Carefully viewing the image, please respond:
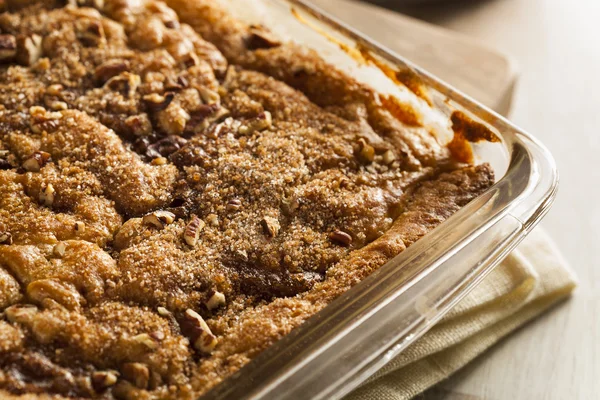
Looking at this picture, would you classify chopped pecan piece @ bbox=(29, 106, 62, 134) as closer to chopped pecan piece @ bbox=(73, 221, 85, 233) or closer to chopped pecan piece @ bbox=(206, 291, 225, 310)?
chopped pecan piece @ bbox=(73, 221, 85, 233)

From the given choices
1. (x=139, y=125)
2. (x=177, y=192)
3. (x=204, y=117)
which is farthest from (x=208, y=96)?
(x=177, y=192)

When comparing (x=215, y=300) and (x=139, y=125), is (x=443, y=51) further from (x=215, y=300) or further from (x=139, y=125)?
(x=215, y=300)

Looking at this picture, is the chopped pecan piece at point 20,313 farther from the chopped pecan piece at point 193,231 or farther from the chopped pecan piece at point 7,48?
the chopped pecan piece at point 7,48

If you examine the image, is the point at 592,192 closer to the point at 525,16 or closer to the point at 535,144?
the point at 535,144

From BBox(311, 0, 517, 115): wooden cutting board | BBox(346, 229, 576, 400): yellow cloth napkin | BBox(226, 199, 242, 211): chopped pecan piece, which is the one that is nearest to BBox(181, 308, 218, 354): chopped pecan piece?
BBox(226, 199, 242, 211): chopped pecan piece

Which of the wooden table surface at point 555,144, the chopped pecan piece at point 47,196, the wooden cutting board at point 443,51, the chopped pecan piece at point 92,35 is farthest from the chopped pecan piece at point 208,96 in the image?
the wooden cutting board at point 443,51

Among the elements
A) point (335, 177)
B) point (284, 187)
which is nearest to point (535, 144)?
point (335, 177)
